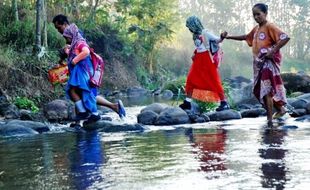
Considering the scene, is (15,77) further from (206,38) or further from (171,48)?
(171,48)

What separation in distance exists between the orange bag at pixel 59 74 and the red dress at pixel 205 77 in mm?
2242

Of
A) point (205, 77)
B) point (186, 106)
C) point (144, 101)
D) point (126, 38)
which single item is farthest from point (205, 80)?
point (126, 38)

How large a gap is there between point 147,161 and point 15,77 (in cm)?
836

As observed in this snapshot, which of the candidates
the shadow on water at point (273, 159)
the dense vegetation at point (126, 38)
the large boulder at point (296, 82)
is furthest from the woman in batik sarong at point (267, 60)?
the dense vegetation at point (126, 38)

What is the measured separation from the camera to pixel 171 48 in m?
37.3

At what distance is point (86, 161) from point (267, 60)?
3.74m

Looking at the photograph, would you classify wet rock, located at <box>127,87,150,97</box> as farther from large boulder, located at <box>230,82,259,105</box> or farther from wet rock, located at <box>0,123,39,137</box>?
wet rock, located at <box>0,123,39,137</box>

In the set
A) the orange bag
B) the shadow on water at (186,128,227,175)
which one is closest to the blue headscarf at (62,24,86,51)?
the orange bag

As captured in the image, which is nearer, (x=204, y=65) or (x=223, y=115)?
(x=223, y=115)

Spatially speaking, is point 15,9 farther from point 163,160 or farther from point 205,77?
point 163,160

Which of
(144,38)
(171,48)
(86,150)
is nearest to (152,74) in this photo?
(144,38)

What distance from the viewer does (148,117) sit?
8.12 meters

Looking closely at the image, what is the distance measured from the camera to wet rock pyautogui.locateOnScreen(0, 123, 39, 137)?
662 cm

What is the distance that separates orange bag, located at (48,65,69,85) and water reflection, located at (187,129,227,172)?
2.10 m
